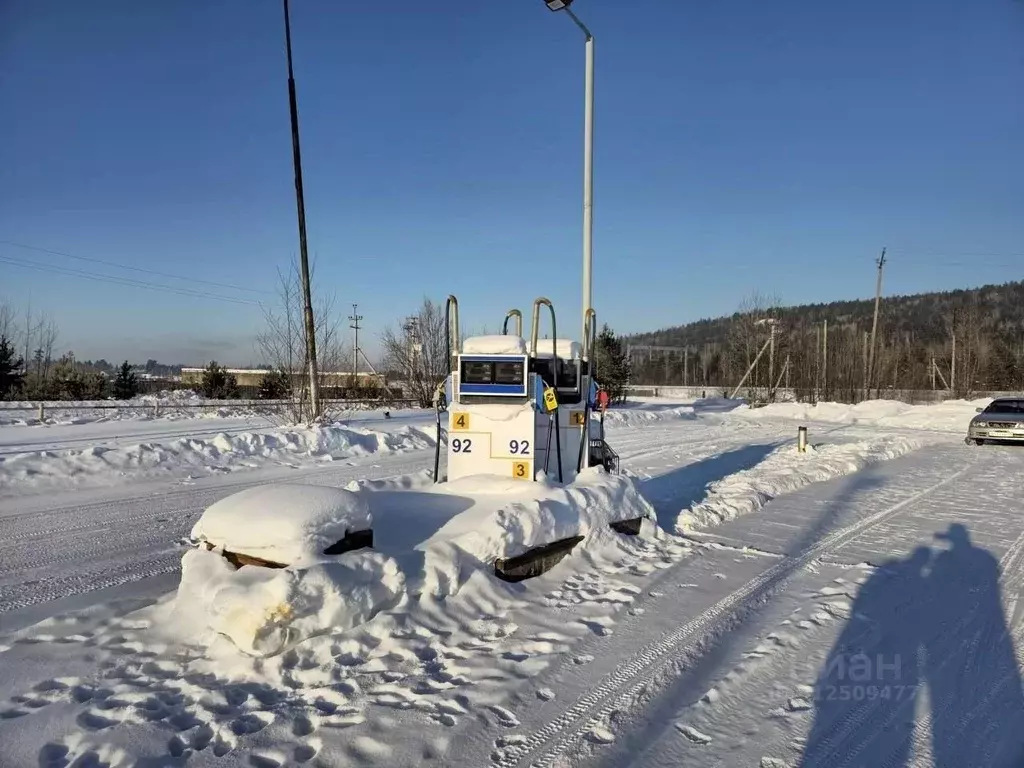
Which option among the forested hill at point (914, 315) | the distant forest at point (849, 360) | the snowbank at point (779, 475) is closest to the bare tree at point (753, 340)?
the distant forest at point (849, 360)

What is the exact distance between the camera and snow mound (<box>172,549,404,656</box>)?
4211mm

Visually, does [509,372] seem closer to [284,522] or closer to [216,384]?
[284,522]

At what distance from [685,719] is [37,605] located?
506cm

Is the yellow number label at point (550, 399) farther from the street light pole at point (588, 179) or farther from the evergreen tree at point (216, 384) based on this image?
the evergreen tree at point (216, 384)

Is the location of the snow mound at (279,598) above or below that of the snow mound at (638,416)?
above

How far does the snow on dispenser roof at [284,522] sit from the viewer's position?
4.67 metres

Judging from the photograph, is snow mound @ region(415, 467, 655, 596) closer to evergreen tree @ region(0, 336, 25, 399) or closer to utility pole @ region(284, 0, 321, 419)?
utility pole @ region(284, 0, 321, 419)

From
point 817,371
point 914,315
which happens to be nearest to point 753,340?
point 817,371

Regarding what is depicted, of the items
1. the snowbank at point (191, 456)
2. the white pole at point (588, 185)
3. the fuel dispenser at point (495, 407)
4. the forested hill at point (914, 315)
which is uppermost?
the forested hill at point (914, 315)

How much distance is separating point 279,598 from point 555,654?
183 cm

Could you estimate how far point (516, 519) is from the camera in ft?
19.6

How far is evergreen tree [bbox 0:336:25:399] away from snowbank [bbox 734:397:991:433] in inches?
1696

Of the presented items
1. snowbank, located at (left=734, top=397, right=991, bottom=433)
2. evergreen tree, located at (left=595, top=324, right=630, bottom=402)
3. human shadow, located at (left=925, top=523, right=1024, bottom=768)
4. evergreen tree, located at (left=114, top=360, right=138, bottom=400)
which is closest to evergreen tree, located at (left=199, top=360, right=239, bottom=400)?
evergreen tree, located at (left=114, top=360, right=138, bottom=400)

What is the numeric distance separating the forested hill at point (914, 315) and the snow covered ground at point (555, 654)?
10826 centimetres
